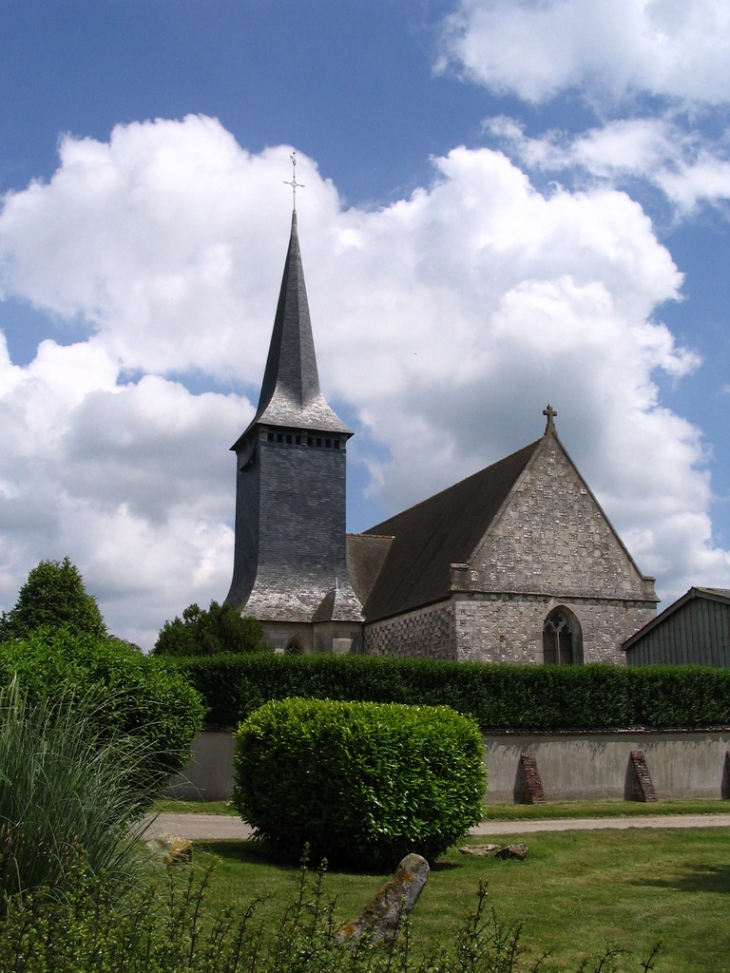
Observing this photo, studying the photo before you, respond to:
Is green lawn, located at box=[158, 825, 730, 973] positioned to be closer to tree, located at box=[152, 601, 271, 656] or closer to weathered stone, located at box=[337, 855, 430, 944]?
weathered stone, located at box=[337, 855, 430, 944]

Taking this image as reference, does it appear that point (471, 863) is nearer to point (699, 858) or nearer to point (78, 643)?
point (699, 858)

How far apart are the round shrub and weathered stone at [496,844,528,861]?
2.03 feet

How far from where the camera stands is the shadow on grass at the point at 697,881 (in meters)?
9.13

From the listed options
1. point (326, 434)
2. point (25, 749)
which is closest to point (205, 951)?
point (25, 749)

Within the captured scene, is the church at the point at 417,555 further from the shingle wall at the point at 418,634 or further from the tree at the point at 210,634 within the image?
the tree at the point at 210,634

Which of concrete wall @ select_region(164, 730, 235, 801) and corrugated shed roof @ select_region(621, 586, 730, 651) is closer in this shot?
concrete wall @ select_region(164, 730, 235, 801)

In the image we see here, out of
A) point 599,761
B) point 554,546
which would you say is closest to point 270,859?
point 599,761

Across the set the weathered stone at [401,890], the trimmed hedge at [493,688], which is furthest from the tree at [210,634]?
the weathered stone at [401,890]

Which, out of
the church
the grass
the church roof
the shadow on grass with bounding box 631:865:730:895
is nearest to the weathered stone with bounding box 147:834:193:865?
the shadow on grass with bounding box 631:865:730:895

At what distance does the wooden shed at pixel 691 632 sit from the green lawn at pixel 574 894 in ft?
35.6

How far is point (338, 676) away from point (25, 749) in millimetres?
13390

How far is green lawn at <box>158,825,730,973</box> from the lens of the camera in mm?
6984

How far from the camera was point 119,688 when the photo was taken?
1133cm

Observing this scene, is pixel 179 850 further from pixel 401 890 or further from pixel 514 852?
pixel 514 852
